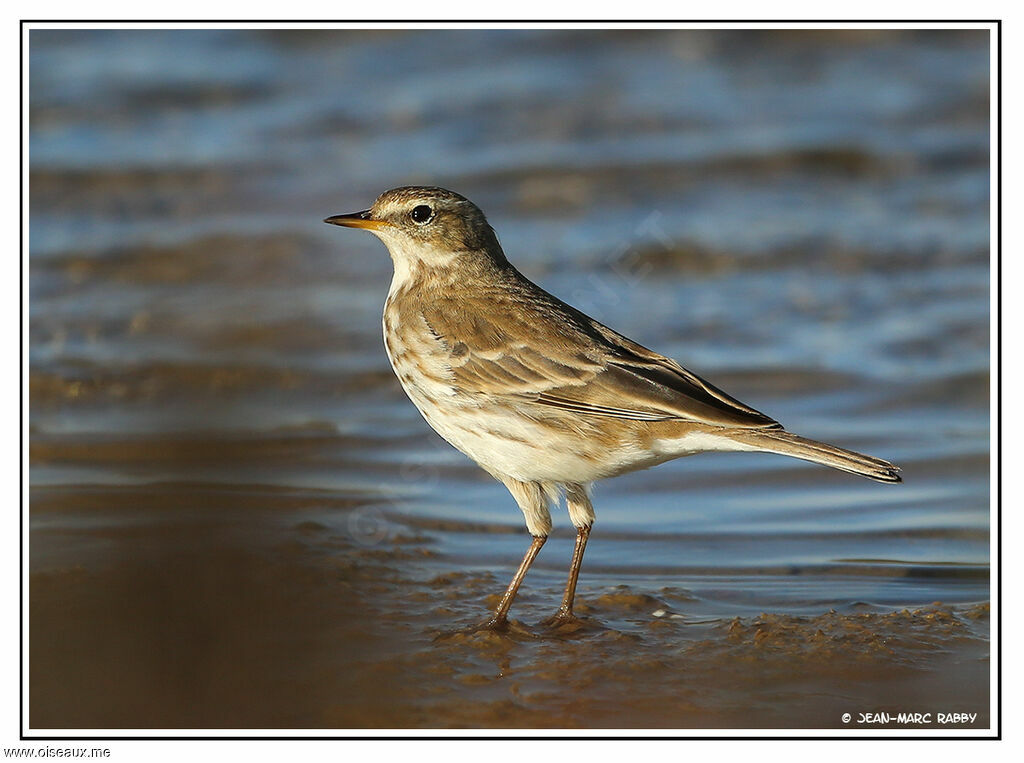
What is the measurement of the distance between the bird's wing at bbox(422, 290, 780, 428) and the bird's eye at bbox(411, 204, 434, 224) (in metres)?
0.58

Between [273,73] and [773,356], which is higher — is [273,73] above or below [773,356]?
above

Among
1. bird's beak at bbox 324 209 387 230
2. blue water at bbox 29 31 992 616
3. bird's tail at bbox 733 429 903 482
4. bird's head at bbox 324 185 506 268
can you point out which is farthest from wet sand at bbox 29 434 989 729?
bird's beak at bbox 324 209 387 230

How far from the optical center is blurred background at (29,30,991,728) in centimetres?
565

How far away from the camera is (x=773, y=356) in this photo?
9.84 m

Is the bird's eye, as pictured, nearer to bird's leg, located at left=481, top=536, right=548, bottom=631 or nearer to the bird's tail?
Result: bird's leg, located at left=481, top=536, right=548, bottom=631

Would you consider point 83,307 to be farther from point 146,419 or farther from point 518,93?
point 518,93

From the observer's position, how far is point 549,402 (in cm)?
612

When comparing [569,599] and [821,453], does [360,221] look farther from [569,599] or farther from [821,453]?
[821,453]

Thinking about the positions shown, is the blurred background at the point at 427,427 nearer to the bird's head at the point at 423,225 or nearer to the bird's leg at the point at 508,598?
the bird's leg at the point at 508,598

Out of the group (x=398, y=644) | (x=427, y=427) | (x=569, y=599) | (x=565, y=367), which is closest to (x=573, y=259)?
(x=427, y=427)

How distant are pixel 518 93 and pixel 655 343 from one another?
5.37 m

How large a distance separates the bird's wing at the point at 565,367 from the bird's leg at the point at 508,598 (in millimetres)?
829

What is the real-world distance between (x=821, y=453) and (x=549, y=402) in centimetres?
135
